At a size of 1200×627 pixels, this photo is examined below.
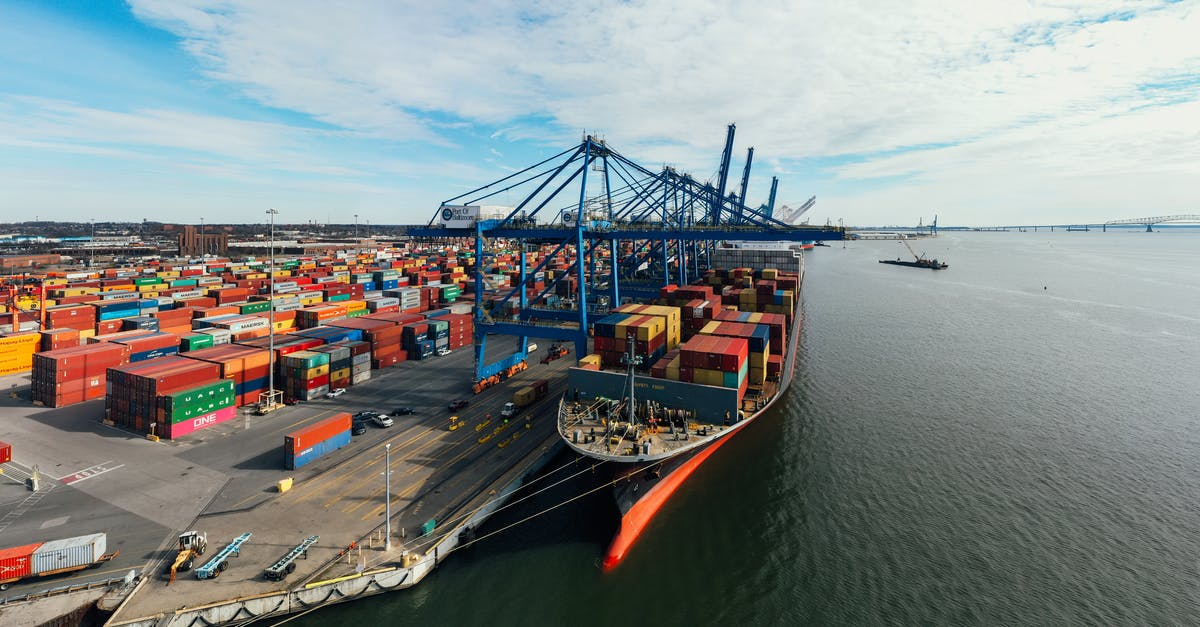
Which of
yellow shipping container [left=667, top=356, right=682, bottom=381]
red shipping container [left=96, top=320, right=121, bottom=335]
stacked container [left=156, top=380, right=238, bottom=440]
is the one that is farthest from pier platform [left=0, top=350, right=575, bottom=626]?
red shipping container [left=96, top=320, right=121, bottom=335]

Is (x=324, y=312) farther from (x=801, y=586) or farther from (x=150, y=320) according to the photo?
(x=801, y=586)

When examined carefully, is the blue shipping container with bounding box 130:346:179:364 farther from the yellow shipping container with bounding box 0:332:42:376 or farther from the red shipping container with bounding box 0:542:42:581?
the red shipping container with bounding box 0:542:42:581

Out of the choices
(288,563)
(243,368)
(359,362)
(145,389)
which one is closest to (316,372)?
(359,362)

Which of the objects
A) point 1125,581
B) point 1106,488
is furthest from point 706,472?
point 1106,488

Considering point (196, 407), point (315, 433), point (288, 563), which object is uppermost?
point (196, 407)

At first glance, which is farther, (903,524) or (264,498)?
(903,524)

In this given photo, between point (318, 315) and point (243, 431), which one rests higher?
point (318, 315)

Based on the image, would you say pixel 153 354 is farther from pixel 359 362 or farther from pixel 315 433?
pixel 315 433
